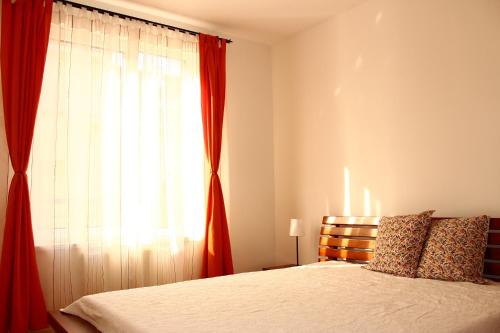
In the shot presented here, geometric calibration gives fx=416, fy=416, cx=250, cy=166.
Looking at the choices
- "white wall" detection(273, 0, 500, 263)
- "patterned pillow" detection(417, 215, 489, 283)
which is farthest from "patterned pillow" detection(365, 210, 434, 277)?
"white wall" detection(273, 0, 500, 263)

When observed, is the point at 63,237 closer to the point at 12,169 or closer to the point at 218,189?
the point at 12,169

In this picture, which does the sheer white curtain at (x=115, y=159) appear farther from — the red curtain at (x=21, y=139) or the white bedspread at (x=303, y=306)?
the white bedspread at (x=303, y=306)

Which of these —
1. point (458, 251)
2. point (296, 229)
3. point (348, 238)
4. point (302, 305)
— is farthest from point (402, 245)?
point (296, 229)

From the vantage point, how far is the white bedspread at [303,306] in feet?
5.95

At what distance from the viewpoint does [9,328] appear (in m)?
3.00

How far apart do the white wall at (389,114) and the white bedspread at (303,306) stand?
2.99ft

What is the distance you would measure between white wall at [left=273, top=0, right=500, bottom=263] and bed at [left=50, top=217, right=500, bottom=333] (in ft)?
1.99

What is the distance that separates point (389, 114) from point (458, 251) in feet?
4.51

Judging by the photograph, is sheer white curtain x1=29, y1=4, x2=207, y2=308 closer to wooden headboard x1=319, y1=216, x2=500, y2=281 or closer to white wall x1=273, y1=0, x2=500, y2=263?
white wall x1=273, y1=0, x2=500, y2=263

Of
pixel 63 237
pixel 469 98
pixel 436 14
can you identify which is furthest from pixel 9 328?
pixel 436 14

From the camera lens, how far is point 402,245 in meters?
2.88

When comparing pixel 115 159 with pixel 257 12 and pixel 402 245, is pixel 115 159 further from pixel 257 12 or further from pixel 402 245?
pixel 402 245

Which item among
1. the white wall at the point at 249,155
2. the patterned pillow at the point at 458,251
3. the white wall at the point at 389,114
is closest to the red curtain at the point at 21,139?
the white wall at the point at 249,155

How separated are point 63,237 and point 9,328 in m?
0.73
